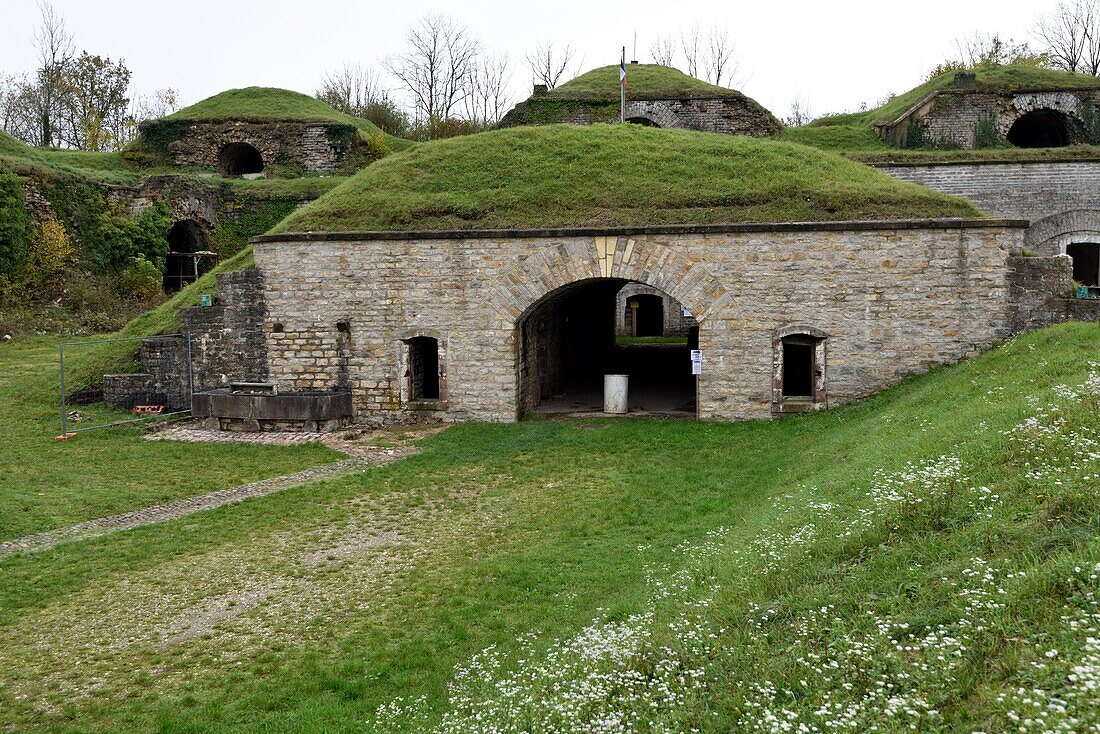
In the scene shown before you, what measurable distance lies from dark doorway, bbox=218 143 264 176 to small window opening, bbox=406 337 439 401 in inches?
702

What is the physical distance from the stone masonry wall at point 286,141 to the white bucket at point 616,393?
18900 mm

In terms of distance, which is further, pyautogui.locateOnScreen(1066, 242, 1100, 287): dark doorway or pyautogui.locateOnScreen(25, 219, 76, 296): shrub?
pyautogui.locateOnScreen(25, 219, 76, 296): shrub

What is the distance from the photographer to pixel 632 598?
6109 millimetres

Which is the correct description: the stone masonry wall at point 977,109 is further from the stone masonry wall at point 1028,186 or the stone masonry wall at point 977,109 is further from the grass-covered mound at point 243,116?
the grass-covered mound at point 243,116

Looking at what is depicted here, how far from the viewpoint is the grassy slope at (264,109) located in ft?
95.9

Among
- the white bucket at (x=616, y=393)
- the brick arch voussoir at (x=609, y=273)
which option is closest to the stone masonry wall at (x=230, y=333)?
the brick arch voussoir at (x=609, y=273)

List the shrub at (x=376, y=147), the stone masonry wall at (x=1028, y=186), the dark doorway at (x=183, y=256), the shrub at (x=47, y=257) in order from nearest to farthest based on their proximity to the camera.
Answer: the stone masonry wall at (x=1028, y=186)
the shrub at (x=47, y=257)
the dark doorway at (x=183, y=256)
the shrub at (x=376, y=147)

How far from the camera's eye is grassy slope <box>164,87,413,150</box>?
29.2 m

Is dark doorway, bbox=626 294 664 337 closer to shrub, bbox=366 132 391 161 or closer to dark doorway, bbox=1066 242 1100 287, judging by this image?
shrub, bbox=366 132 391 161

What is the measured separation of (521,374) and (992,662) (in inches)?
449

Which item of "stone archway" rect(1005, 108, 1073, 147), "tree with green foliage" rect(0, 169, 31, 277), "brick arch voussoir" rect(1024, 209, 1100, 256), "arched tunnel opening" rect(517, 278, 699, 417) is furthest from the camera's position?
"stone archway" rect(1005, 108, 1073, 147)

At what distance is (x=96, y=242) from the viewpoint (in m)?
24.4

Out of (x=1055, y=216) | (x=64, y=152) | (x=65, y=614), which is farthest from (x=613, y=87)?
(x=65, y=614)

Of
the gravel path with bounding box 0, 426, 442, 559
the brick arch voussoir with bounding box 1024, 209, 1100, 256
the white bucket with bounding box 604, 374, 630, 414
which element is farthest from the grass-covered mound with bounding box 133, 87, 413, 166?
the brick arch voussoir with bounding box 1024, 209, 1100, 256
